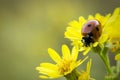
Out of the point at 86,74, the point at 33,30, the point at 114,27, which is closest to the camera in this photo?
the point at 114,27

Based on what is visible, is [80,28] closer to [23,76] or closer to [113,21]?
[113,21]

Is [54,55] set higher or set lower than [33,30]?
lower

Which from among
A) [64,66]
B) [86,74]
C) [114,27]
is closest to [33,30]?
[64,66]

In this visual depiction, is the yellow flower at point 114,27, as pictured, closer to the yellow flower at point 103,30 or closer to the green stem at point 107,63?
the yellow flower at point 103,30

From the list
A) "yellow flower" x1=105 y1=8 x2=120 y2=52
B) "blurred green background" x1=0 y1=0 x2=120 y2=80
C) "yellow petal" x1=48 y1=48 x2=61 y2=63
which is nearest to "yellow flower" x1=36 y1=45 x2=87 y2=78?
"yellow petal" x1=48 y1=48 x2=61 y2=63

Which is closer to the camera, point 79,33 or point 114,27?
point 114,27

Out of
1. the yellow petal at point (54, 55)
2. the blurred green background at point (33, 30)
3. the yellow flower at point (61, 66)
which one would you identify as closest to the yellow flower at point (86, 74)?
the yellow flower at point (61, 66)

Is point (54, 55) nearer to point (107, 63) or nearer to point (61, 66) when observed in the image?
point (61, 66)
